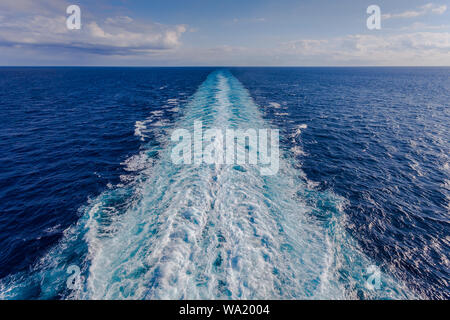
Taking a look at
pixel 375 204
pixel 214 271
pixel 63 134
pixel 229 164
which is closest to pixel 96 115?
Result: pixel 63 134

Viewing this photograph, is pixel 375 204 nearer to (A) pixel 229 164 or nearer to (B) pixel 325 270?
(B) pixel 325 270

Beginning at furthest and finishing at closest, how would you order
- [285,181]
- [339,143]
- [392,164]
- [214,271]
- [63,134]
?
1. [63,134]
2. [339,143]
3. [392,164]
4. [285,181]
5. [214,271]

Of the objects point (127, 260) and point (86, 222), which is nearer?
point (127, 260)

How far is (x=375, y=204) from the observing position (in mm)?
12367

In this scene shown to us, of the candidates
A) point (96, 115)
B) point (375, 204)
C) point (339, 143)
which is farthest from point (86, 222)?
point (96, 115)

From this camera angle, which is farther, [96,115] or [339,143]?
[96,115]

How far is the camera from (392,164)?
1689 cm

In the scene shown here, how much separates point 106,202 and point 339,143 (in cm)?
2259

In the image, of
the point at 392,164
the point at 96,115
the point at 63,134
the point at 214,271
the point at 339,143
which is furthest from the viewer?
the point at 96,115
